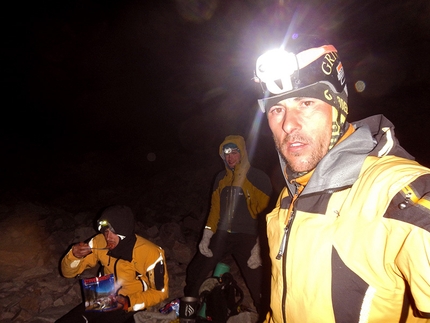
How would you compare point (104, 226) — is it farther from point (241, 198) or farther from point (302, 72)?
point (302, 72)

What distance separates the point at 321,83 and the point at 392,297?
1409mm

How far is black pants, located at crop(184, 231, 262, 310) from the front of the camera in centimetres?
526

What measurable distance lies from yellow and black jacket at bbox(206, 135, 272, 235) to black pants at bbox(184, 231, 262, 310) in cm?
16

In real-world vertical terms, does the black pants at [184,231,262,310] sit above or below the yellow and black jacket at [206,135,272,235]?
below

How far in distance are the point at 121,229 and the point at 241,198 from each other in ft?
7.77

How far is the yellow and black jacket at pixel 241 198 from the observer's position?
5.57 m

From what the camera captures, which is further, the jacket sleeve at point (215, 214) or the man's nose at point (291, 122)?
the jacket sleeve at point (215, 214)

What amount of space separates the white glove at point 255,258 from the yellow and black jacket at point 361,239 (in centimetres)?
328

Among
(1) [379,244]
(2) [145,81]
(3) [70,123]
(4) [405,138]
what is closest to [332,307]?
(1) [379,244]

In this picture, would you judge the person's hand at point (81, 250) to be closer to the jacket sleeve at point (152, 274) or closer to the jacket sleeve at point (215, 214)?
the jacket sleeve at point (152, 274)

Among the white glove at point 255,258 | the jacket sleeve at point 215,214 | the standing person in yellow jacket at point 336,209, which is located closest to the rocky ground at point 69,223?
the white glove at point 255,258

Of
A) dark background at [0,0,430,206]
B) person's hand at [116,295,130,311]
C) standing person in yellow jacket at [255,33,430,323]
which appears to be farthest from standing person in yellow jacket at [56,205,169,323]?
dark background at [0,0,430,206]

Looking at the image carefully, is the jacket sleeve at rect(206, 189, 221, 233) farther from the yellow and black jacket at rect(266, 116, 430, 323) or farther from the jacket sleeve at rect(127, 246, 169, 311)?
the yellow and black jacket at rect(266, 116, 430, 323)

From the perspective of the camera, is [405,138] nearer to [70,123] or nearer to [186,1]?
[70,123]
